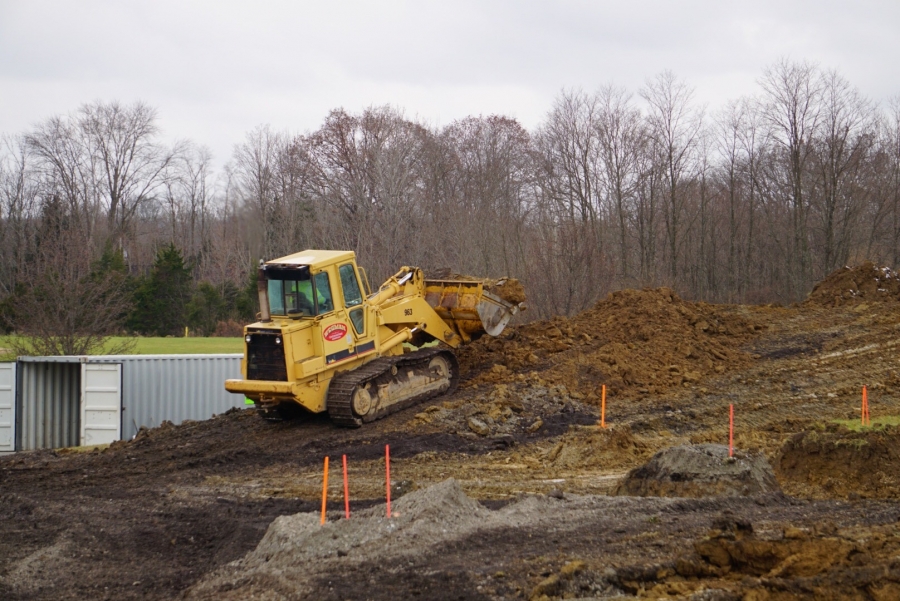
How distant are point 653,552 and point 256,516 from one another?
5558mm

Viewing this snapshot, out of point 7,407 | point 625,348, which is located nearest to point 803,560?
point 625,348

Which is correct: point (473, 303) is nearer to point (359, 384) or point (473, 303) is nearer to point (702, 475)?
point (359, 384)

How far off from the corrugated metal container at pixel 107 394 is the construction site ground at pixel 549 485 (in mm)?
3028

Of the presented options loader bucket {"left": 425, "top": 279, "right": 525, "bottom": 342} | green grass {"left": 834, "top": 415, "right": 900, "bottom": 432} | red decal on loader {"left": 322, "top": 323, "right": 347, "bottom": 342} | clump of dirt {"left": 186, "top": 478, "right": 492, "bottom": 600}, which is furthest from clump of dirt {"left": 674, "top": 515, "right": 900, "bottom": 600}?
loader bucket {"left": 425, "top": 279, "right": 525, "bottom": 342}

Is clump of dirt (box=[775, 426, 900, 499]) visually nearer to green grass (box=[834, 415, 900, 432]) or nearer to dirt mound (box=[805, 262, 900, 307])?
green grass (box=[834, 415, 900, 432])

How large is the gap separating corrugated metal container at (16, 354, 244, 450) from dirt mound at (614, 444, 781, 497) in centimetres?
1454

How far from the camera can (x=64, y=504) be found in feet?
40.3

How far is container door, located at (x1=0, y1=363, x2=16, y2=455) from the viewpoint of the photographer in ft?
71.6

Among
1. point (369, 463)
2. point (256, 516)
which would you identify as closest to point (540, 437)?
point (369, 463)

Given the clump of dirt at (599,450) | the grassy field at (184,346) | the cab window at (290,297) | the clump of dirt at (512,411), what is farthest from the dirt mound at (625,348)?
the grassy field at (184,346)

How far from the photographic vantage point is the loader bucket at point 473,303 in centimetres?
1816

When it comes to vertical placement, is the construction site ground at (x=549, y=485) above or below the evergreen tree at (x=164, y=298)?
below

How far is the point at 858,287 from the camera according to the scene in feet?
78.4

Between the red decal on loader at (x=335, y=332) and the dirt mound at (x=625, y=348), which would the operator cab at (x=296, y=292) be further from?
the dirt mound at (x=625, y=348)
